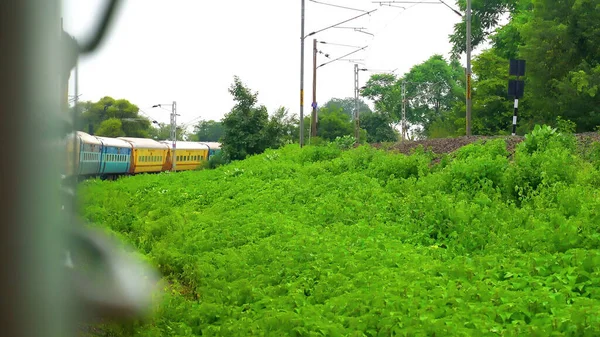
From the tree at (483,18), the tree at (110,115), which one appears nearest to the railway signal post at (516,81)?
the tree at (110,115)

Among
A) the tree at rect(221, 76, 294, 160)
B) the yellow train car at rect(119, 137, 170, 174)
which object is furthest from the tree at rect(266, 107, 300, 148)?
the yellow train car at rect(119, 137, 170, 174)

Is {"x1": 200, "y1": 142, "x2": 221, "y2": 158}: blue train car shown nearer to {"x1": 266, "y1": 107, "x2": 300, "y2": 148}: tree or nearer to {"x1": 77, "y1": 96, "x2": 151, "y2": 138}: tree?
{"x1": 266, "y1": 107, "x2": 300, "y2": 148}: tree

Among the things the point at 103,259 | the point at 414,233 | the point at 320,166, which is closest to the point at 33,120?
the point at 103,259

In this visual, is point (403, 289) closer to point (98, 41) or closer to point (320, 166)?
point (98, 41)

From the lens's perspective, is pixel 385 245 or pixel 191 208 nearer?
pixel 385 245

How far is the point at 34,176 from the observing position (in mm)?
591

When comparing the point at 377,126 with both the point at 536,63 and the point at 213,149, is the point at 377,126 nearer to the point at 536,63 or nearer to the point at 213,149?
the point at 213,149

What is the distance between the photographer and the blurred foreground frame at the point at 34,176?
1.92ft

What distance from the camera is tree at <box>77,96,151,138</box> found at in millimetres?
671

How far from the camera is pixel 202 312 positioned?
214 inches

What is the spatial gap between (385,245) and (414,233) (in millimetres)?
979

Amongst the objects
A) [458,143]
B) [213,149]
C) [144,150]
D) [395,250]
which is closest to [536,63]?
[458,143]

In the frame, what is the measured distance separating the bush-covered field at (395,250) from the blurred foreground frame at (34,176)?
76 millimetres

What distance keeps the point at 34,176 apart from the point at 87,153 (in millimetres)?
140
